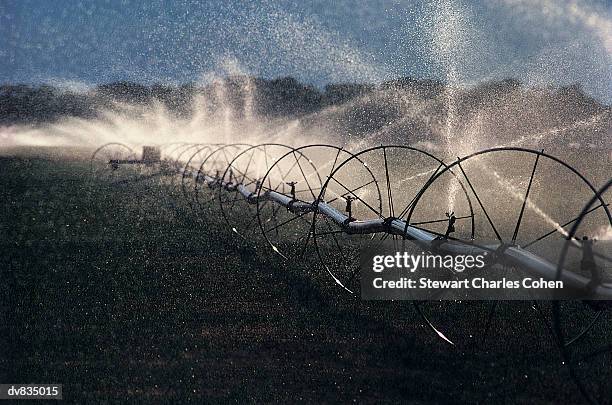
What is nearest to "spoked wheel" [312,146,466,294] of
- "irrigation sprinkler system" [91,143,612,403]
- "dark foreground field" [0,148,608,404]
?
"irrigation sprinkler system" [91,143,612,403]

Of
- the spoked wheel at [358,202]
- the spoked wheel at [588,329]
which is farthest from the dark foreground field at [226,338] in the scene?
the spoked wheel at [358,202]

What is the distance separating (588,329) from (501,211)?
44.2 ft

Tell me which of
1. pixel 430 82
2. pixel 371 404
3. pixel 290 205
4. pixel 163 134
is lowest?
pixel 371 404

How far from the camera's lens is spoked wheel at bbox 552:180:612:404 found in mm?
4809

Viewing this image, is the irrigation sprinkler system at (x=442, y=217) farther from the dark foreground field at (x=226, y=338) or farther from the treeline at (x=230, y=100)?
the treeline at (x=230, y=100)

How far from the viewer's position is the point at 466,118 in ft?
152

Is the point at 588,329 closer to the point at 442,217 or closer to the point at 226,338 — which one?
the point at 226,338

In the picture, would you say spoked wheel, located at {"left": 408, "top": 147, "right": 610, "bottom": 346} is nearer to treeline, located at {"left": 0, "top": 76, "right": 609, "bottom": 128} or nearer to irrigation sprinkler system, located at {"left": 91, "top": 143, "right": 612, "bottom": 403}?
irrigation sprinkler system, located at {"left": 91, "top": 143, "right": 612, "bottom": 403}

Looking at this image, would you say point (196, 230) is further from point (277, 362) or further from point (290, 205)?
point (277, 362)

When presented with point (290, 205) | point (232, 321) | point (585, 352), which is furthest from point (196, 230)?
point (585, 352)

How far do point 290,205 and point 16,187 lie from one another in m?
15.3

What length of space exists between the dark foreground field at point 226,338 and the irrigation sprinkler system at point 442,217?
38 cm

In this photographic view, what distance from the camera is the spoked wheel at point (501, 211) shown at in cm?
774

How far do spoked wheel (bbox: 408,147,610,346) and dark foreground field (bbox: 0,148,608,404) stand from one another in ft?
1.05
